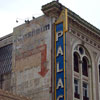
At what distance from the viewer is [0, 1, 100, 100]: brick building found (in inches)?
1427

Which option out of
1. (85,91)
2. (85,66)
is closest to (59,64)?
(85,91)

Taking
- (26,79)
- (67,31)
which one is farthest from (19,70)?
(67,31)

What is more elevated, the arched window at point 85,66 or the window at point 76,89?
the arched window at point 85,66

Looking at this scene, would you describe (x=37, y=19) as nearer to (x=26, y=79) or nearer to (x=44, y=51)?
(x=44, y=51)

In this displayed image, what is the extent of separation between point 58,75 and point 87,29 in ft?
27.9

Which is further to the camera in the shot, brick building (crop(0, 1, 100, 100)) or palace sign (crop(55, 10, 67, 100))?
brick building (crop(0, 1, 100, 100))

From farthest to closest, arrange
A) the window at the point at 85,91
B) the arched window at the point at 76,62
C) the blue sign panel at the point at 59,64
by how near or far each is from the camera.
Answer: the window at the point at 85,91
the arched window at the point at 76,62
the blue sign panel at the point at 59,64

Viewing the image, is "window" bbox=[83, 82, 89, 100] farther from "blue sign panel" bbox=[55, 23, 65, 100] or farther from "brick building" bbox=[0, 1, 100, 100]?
"blue sign panel" bbox=[55, 23, 65, 100]

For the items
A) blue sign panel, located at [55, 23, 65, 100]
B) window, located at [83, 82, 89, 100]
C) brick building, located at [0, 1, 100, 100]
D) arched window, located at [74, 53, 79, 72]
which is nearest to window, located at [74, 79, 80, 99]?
brick building, located at [0, 1, 100, 100]

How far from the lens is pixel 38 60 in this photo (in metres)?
38.0

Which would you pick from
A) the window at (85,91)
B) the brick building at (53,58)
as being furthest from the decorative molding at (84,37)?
the window at (85,91)

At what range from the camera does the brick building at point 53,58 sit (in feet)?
119

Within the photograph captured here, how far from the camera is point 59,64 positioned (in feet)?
119

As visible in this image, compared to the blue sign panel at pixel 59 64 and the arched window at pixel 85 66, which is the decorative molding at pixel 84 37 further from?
the arched window at pixel 85 66
